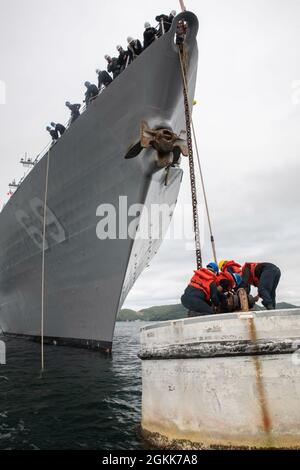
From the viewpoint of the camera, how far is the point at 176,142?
8305 mm

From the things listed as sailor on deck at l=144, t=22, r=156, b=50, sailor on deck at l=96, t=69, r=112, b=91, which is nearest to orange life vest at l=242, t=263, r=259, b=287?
sailor on deck at l=144, t=22, r=156, b=50

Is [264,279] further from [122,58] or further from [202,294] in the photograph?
[122,58]

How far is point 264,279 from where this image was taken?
367 centimetres

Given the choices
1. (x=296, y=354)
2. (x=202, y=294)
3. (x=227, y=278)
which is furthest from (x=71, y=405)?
(x=296, y=354)

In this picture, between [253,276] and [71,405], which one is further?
[71,405]

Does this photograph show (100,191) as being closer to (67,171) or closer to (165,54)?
(67,171)

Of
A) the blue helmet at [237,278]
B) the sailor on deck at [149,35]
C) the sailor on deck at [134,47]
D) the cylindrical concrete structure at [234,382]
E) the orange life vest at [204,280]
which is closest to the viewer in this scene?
the cylindrical concrete structure at [234,382]

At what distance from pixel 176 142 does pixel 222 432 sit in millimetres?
6949

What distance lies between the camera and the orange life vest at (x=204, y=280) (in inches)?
146

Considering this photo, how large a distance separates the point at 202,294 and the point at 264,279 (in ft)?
2.38

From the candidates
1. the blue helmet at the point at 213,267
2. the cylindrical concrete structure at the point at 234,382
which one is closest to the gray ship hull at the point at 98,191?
the blue helmet at the point at 213,267

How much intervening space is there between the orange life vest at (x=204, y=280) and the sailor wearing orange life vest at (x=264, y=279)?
461 mm

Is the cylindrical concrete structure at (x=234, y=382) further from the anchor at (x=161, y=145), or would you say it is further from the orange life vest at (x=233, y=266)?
the anchor at (x=161, y=145)
